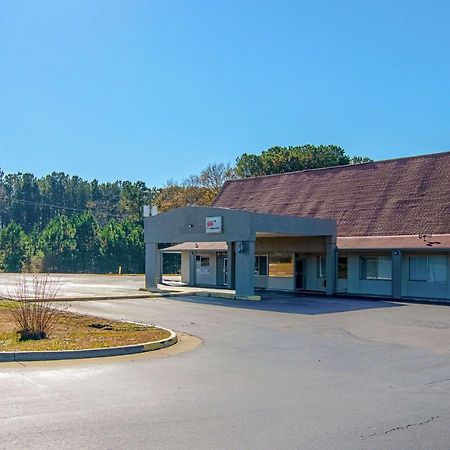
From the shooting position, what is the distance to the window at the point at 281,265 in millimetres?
33500

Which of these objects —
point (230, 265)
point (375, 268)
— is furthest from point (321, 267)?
point (230, 265)

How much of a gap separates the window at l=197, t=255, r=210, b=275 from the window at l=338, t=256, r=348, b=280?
9.88 metres

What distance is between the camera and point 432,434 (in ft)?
21.2

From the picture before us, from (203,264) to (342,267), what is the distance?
34.6 ft

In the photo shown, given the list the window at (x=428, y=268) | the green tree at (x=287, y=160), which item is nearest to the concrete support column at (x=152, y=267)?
the window at (x=428, y=268)

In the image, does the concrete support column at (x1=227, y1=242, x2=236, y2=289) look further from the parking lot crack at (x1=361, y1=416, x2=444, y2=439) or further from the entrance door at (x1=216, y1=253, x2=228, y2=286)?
the parking lot crack at (x1=361, y1=416, x2=444, y2=439)

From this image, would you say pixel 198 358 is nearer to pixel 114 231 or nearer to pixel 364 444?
pixel 364 444

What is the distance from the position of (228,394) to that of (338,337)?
7408 mm

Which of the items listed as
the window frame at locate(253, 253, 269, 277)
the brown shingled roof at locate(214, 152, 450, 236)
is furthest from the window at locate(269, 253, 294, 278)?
the brown shingled roof at locate(214, 152, 450, 236)

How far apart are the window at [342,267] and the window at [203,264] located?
988 cm

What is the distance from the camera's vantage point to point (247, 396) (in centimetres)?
817

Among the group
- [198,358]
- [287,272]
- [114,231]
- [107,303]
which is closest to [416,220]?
[287,272]

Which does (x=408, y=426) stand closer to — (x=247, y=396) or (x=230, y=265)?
(x=247, y=396)

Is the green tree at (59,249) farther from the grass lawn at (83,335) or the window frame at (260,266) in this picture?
the grass lawn at (83,335)
